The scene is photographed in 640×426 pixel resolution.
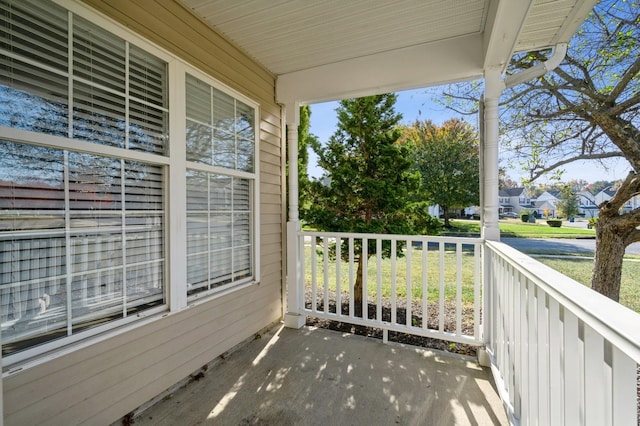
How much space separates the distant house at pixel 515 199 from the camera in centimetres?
299

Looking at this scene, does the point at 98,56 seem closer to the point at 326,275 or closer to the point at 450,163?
the point at 326,275

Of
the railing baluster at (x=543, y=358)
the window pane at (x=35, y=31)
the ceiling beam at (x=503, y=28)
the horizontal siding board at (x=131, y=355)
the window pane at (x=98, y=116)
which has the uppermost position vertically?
the ceiling beam at (x=503, y=28)

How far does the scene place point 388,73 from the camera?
9.30ft

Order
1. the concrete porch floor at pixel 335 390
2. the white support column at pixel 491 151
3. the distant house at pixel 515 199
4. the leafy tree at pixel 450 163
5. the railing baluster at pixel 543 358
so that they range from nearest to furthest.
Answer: the railing baluster at pixel 543 358, the concrete porch floor at pixel 335 390, the white support column at pixel 491 151, the distant house at pixel 515 199, the leafy tree at pixel 450 163

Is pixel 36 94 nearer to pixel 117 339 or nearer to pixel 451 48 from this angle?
pixel 117 339

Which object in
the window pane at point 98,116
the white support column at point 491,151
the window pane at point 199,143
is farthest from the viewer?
the white support column at point 491,151

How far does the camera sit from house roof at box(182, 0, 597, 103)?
1.99m

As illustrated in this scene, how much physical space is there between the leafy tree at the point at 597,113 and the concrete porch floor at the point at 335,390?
2.31m

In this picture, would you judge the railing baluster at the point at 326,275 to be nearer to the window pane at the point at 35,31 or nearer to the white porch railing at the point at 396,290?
the white porch railing at the point at 396,290

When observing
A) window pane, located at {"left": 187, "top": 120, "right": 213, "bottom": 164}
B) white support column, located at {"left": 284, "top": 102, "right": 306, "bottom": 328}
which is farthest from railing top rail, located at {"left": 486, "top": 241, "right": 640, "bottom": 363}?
white support column, located at {"left": 284, "top": 102, "right": 306, "bottom": 328}

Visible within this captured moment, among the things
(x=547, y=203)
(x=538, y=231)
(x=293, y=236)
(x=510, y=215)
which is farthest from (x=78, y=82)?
(x=547, y=203)

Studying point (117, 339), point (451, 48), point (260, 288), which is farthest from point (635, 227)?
point (117, 339)

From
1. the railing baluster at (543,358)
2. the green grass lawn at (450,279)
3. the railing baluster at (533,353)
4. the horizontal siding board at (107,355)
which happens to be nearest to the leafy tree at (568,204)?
the green grass lawn at (450,279)

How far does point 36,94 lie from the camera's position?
1456 mm
